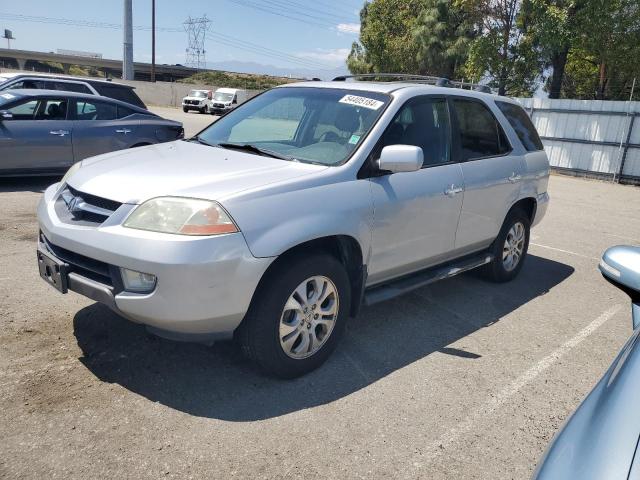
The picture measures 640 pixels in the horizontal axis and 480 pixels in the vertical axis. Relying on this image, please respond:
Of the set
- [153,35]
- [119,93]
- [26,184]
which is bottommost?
[26,184]

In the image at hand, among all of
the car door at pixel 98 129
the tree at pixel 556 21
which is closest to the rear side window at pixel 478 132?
the car door at pixel 98 129

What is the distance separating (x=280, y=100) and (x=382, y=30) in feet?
111

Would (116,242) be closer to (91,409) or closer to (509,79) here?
(91,409)

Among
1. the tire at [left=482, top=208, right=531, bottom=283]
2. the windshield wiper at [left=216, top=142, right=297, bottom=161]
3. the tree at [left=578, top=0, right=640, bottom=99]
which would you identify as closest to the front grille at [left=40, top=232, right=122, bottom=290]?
the windshield wiper at [left=216, top=142, right=297, bottom=161]

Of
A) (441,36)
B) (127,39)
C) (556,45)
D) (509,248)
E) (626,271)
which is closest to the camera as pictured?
(626,271)

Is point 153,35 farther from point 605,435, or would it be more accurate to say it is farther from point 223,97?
point 605,435

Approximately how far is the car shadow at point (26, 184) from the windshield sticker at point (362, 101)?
243 inches

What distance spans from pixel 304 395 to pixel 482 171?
2.54 metres

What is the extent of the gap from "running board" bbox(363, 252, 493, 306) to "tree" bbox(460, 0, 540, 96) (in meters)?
16.5

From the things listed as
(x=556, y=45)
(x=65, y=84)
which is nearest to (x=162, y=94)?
(x=556, y=45)

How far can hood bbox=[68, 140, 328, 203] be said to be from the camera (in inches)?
118

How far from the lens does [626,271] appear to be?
2156 mm

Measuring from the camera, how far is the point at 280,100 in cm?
447

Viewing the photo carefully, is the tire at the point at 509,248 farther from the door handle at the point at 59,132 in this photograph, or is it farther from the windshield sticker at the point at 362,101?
the door handle at the point at 59,132
